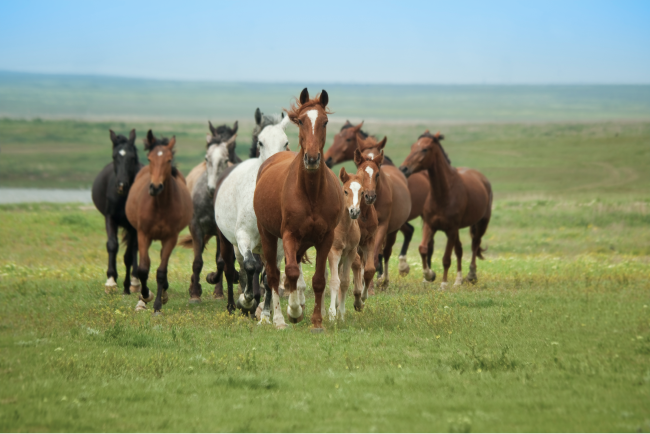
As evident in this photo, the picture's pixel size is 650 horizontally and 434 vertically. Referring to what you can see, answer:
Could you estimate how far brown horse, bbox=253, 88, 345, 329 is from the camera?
8.32m

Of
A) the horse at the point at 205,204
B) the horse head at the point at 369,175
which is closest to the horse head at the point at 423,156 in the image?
the horse at the point at 205,204

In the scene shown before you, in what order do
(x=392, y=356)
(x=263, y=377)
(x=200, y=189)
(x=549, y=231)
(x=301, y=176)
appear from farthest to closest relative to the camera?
(x=549, y=231)
(x=200, y=189)
(x=301, y=176)
(x=392, y=356)
(x=263, y=377)

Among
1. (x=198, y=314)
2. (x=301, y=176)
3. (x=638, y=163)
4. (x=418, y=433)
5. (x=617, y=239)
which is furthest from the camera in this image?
(x=638, y=163)

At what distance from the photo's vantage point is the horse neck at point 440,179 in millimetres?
14812

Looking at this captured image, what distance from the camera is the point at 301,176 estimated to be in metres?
8.53

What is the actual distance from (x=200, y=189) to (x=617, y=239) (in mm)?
14619

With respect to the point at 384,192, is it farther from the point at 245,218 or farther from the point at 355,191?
the point at 245,218


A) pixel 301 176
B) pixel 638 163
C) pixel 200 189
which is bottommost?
pixel 638 163

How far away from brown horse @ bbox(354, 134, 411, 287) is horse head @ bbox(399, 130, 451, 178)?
0.50 meters

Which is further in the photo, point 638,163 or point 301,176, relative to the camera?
point 638,163

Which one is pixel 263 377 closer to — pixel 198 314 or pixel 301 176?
pixel 301 176

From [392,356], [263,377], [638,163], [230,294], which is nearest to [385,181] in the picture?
[230,294]

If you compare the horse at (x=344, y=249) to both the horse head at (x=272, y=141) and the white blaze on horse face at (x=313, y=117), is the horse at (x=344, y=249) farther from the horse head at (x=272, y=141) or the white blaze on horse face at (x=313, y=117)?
the white blaze on horse face at (x=313, y=117)

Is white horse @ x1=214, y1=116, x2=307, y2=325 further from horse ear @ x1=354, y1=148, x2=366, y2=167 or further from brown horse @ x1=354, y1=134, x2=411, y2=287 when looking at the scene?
brown horse @ x1=354, y1=134, x2=411, y2=287
